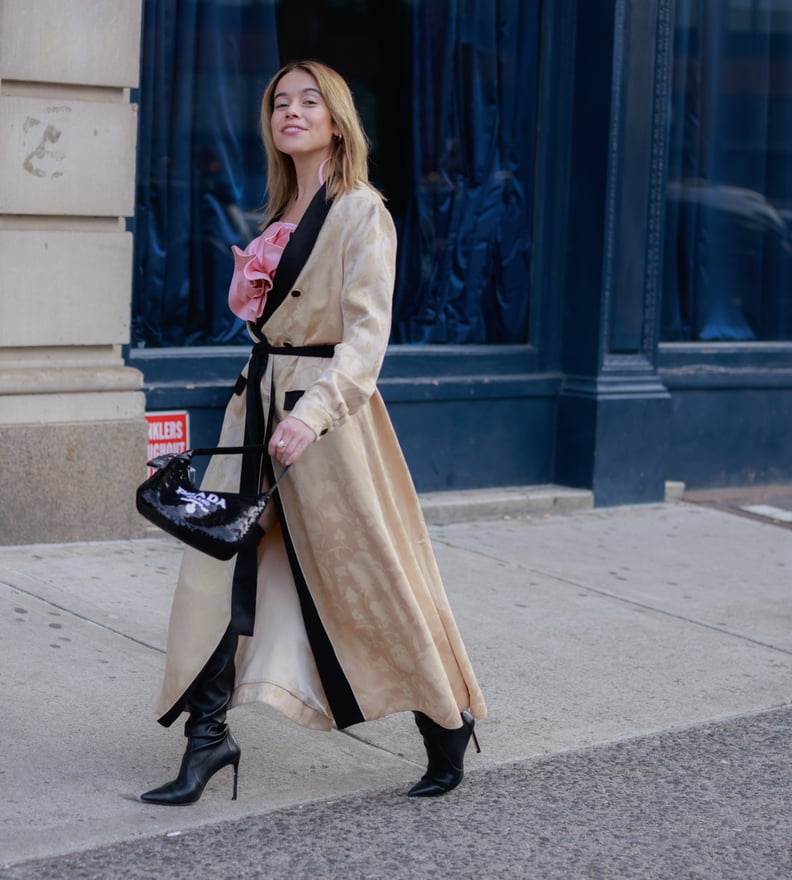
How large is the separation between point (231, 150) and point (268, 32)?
0.59m

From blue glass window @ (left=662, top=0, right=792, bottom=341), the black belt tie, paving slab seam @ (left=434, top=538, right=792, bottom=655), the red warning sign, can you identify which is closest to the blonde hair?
the black belt tie

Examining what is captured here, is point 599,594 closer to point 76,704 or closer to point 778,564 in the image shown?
point 778,564

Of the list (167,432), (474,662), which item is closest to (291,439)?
(474,662)

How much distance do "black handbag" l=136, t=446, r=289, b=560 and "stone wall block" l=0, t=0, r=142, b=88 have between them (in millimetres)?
3139

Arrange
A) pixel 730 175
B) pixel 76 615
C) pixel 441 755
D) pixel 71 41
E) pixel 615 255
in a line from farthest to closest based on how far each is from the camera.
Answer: pixel 730 175
pixel 615 255
pixel 71 41
pixel 76 615
pixel 441 755

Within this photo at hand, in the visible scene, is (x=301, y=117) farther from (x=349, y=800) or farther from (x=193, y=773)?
(x=349, y=800)

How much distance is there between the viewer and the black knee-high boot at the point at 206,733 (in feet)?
12.5

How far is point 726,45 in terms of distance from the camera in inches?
352

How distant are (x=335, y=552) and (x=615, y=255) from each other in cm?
465

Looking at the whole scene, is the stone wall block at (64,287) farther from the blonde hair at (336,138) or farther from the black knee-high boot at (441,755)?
the black knee-high boot at (441,755)

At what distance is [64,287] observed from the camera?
6.41m

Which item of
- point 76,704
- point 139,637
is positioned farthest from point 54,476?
point 76,704

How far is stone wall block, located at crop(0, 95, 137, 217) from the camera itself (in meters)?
6.26

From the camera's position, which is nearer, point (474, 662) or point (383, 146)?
point (474, 662)
